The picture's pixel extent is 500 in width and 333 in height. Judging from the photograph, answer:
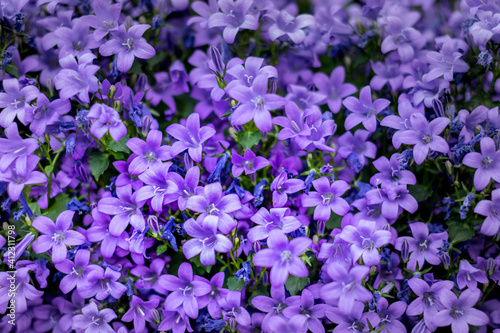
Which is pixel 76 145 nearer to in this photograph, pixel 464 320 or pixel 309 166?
pixel 309 166

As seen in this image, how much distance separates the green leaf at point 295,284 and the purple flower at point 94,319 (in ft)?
2.11

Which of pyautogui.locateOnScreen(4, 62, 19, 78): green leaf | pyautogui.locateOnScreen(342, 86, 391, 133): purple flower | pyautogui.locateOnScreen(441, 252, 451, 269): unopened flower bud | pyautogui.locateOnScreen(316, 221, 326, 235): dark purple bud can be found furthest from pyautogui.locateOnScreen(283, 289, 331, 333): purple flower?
pyautogui.locateOnScreen(4, 62, 19, 78): green leaf

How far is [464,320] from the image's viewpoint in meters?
1.51

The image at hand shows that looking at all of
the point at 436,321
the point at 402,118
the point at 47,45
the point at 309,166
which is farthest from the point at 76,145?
the point at 436,321

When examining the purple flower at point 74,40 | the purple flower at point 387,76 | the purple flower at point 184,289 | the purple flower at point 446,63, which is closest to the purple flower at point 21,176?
the purple flower at point 74,40

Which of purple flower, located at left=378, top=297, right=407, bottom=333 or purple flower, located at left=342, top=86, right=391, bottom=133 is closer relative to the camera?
purple flower, located at left=378, top=297, right=407, bottom=333

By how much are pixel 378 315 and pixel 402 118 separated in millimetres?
743

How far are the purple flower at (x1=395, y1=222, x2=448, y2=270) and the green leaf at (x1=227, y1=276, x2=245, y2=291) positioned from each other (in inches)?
23.1

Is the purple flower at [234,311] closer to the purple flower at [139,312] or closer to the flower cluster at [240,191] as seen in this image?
the flower cluster at [240,191]

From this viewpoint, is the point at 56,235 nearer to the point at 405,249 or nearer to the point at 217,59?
the point at 217,59

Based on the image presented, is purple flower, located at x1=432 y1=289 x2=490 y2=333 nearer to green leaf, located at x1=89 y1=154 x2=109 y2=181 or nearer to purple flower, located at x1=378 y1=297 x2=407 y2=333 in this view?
purple flower, located at x1=378 y1=297 x2=407 y2=333

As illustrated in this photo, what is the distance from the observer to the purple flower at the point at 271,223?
1435 millimetres

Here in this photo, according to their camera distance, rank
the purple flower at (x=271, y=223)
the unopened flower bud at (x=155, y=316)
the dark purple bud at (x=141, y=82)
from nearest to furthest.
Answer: the purple flower at (x=271, y=223), the unopened flower bud at (x=155, y=316), the dark purple bud at (x=141, y=82)

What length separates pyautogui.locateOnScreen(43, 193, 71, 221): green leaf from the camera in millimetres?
1660
